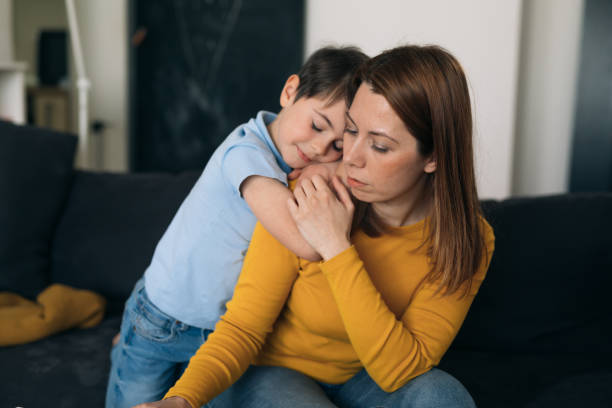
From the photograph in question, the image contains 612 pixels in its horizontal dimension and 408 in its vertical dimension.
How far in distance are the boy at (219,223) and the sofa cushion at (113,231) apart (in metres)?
0.52

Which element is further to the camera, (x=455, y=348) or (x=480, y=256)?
(x=455, y=348)

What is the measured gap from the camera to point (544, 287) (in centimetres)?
177

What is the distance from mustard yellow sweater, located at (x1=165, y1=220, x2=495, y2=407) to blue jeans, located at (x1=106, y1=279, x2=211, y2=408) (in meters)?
0.21

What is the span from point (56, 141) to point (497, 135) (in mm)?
1853

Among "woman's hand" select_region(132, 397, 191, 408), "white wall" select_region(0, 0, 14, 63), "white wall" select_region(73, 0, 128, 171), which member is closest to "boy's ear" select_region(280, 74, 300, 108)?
"woman's hand" select_region(132, 397, 191, 408)

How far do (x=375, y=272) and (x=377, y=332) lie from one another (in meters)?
0.17

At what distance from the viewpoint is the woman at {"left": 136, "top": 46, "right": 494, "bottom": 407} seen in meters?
1.06

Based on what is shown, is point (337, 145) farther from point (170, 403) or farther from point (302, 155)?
point (170, 403)

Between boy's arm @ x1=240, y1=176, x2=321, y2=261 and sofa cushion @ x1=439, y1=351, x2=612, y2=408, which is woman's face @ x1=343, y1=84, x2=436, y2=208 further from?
sofa cushion @ x1=439, y1=351, x2=612, y2=408

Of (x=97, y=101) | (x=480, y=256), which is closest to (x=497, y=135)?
(x=480, y=256)

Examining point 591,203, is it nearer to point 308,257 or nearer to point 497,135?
point 497,135

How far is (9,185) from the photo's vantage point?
1816 millimetres

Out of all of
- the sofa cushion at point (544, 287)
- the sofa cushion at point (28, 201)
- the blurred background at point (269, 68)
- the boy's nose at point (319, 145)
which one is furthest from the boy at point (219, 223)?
the blurred background at point (269, 68)

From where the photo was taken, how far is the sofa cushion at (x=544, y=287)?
5.76 ft
